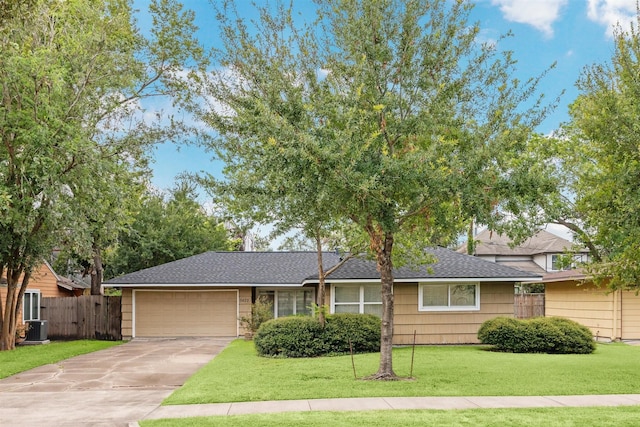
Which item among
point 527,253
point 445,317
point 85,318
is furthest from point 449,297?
point 527,253

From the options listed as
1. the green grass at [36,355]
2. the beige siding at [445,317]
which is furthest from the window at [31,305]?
the beige siding at [445,317]

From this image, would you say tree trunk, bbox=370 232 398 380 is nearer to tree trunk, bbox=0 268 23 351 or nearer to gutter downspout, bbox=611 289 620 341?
tree trunk, bbox=0 268 23 351

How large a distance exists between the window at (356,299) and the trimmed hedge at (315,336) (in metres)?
2.63

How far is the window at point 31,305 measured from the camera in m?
26.2

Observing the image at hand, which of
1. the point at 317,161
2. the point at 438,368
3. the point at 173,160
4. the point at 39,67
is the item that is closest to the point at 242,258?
the point at 173,160

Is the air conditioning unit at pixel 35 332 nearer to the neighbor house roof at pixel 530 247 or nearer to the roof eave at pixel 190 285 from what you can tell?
the roof eave at pixel 190 285

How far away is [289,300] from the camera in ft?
87.2

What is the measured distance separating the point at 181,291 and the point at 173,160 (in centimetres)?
549

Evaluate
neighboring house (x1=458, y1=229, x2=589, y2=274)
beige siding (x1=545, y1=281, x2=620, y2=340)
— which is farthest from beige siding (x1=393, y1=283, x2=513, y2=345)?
neighboring house (x1=458, y1=229, x2=589, y2=274)

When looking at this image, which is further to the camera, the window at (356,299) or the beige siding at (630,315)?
the beige siding at (630,315)

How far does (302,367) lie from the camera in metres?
14.2

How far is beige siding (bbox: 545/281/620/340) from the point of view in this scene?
950 inches

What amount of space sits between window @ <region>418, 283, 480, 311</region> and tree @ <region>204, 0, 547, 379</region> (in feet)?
25.3

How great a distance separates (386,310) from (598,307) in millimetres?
16233
